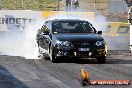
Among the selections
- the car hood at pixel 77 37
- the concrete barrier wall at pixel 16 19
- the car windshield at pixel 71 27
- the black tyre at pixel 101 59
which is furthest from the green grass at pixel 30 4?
the black tyre at pixel 101 59

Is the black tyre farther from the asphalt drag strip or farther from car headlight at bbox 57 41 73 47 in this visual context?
car headlight at bbox 57 41 73 47

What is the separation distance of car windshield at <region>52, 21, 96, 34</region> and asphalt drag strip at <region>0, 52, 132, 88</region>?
40.6 inches

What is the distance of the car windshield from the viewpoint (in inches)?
723

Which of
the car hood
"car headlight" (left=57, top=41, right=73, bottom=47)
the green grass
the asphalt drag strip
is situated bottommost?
the green grass

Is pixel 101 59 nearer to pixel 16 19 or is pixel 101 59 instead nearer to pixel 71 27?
pixel 71 27

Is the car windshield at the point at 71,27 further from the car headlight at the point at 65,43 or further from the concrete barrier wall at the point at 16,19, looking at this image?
the concrete barrier wall at the point at 16,19

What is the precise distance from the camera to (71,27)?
18.6m

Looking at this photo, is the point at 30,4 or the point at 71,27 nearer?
the point at 71,27

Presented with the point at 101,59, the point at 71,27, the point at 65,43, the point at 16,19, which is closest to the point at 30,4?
the point at 16,19

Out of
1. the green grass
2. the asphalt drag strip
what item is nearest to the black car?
the asphalt drag strip

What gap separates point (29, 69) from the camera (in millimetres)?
15094

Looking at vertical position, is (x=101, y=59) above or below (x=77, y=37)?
below

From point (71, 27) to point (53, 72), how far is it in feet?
14.6

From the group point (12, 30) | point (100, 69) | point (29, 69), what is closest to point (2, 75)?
point (29, 69)
